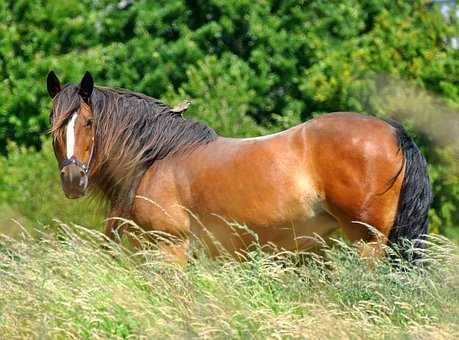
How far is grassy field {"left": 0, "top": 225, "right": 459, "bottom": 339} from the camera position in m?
5.12

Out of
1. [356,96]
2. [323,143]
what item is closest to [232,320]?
[323,143]

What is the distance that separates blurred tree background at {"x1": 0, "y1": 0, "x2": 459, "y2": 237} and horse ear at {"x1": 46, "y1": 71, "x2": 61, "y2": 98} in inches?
152

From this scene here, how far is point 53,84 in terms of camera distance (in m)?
7.38

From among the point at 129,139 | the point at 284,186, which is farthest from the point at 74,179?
the point at 284,186

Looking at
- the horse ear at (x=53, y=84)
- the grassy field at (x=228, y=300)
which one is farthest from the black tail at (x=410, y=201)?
the horse ear at (x=53, y=84)

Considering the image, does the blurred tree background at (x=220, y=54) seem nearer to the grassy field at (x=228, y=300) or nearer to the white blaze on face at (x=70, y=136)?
the white blaze on face at (x=70, y=136)

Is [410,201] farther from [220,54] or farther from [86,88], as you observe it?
[220,54]

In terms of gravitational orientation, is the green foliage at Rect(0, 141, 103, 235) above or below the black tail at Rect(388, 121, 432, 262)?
below

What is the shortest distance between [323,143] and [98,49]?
391 inches

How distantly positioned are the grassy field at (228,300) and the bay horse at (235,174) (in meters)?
0.45

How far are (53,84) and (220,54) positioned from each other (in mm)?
9196

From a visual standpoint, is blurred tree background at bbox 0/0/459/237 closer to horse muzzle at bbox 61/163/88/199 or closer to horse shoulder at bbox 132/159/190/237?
horse shoulder at bbox 132/159/190/237

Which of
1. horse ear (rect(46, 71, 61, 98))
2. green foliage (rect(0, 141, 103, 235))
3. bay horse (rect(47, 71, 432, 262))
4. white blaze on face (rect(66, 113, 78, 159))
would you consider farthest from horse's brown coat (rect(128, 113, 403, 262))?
green foliage (rect(0, 141, 103, 235))

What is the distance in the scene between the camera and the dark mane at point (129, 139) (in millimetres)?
7391
